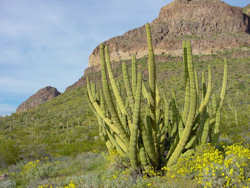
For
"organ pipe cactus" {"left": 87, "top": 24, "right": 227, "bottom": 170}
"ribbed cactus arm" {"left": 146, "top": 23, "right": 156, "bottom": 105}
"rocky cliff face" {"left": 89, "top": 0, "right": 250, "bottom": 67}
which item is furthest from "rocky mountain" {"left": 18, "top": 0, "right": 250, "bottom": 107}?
"ribbed cactus arm" {"left": 146, "top": 23, "right": 156, "bottom": 105}

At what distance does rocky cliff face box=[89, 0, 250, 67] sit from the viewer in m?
61.6

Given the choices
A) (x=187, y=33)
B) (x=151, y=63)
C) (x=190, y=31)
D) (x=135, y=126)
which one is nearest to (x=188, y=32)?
(x=187, y=33)

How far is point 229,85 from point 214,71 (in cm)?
859

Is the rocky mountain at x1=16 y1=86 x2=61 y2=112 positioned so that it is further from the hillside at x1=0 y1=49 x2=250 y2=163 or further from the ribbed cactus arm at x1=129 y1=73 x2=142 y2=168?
the ribbed cactus arm at x1=129 y1=73 x2=142 y2=168

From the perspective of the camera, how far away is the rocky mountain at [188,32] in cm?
6147

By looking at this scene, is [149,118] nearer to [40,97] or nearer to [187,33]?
[187,33]

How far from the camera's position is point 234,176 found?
3.76 metres

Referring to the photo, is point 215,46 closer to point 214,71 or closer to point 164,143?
point 214,71

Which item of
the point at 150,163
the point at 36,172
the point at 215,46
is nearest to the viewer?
the point at 150,163

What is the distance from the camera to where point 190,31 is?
70.2 metres

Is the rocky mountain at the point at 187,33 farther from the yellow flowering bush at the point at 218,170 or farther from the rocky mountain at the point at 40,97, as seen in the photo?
the yellow flowering bush at the point at 218,170

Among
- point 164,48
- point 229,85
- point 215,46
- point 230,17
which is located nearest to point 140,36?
point 164,48

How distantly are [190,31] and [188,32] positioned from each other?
68 centimetres

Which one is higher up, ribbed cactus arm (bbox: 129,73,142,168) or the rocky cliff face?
the rocky cliff face
